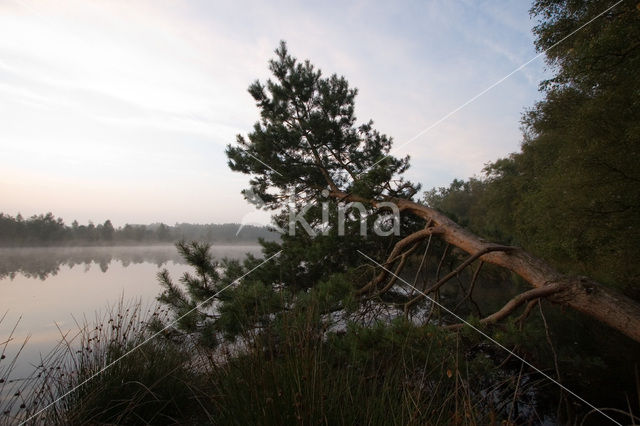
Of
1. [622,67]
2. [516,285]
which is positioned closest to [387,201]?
[622,67]

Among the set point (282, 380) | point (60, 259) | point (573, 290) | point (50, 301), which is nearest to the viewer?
point (282, 380)

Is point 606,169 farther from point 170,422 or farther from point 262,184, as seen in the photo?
point 170,422

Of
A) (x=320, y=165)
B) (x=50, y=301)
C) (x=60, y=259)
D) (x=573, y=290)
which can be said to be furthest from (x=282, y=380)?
(x=60, y=259)

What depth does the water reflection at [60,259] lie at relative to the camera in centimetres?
1408

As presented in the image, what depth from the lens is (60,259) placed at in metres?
23.5

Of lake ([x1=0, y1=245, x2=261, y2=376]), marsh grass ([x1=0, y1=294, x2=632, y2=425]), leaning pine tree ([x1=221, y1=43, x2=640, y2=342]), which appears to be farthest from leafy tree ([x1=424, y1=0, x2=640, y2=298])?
lake ([x1=0, y1=245, x2=261, y2=376])

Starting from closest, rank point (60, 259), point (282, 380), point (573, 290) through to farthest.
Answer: point (282, 380) < point (573, 290) < point (60, 259)

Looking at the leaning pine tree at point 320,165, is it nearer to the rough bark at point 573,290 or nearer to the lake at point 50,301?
the rough bark at point 573,290

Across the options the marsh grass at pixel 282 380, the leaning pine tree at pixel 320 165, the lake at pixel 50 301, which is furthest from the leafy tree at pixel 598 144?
the lake at pixel 50 301

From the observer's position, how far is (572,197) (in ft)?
25.8

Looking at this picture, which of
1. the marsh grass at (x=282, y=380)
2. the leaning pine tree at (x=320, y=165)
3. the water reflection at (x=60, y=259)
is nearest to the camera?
the marsh grass at (x=282, y=380)

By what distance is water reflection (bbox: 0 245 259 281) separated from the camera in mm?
14080

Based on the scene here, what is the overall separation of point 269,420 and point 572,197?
9261 mm

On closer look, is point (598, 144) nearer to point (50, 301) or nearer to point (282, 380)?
point (282, 380)
